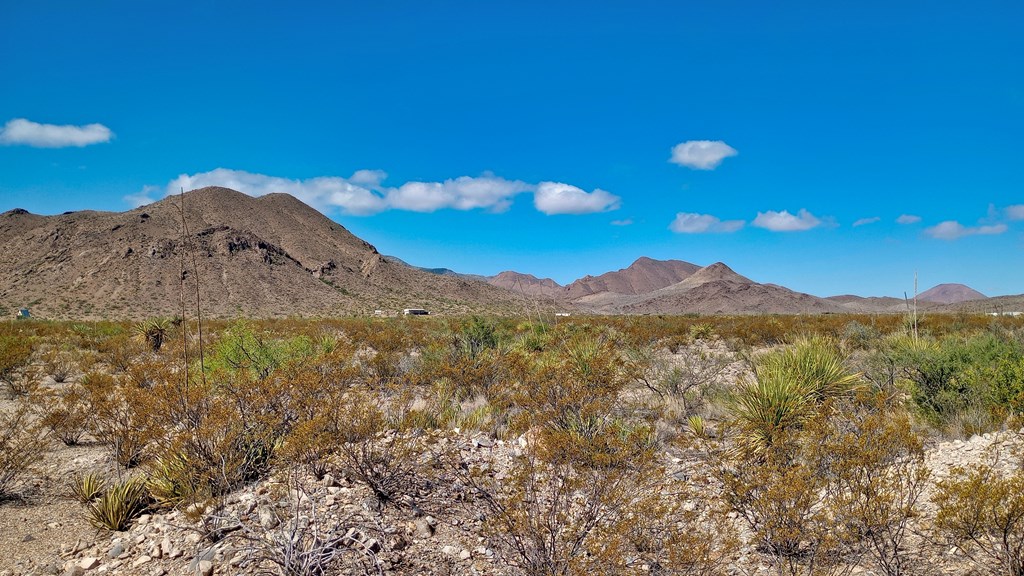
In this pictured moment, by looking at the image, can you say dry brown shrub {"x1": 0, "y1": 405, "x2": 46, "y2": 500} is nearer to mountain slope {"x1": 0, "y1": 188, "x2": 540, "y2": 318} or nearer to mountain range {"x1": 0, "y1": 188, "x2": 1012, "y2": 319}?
mountain range {"x1": 0, "y1": 188, "x2": 1012, "y2": 319}

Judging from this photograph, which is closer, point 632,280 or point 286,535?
point 286,535

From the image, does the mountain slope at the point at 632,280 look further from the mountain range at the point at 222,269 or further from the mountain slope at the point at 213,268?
the mountain slope at the point at 213,268

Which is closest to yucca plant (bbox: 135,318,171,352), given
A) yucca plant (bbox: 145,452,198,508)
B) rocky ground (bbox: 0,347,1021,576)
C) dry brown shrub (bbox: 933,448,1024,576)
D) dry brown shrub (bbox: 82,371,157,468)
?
dry brown shrub (bbox: 82,371,157,468)

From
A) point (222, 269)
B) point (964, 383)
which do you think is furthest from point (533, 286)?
point (964, 383)

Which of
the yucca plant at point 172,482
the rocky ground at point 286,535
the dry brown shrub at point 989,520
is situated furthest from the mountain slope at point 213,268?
the dry brown shrub at point 989,520

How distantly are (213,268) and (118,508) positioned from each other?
6943cm

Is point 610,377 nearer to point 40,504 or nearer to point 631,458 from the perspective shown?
point 631,458

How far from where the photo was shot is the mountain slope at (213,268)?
2269 inches

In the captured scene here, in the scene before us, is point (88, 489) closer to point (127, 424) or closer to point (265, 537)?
point (127, 424)

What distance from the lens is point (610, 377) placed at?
7.04 m

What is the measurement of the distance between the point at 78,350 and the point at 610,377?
825 inches

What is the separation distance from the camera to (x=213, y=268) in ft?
217

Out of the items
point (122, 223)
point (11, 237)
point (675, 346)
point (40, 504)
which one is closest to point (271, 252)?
point (122, 223)

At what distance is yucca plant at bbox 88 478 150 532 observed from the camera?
5.29m
